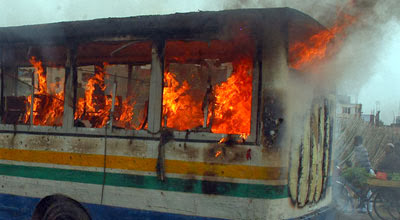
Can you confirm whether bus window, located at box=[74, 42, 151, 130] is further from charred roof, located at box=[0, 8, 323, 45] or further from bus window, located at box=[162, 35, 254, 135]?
bus window, located at box=[162, 35, 254, 135]

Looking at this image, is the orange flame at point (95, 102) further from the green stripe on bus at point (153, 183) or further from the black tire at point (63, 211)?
the black tire at point (63, 211)

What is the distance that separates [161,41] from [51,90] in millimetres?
2263

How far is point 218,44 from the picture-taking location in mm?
4938

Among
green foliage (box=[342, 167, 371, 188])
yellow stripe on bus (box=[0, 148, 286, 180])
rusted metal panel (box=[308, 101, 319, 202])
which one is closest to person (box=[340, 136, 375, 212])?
green foliage (box=[342, 167, 371, 188])

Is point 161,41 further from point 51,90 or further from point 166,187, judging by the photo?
point 51,90

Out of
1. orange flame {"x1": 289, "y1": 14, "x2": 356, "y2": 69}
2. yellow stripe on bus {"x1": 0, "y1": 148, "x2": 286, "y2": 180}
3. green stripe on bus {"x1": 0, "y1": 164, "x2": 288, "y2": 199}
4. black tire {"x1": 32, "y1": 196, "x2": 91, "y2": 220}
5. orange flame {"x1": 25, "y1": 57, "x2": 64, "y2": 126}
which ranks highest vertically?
orange flame {"x1": 289, "y1": 14, "x2": 356, "y2": 69}

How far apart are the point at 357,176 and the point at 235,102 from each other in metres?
6.38

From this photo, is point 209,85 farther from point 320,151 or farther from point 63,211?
point 63,211

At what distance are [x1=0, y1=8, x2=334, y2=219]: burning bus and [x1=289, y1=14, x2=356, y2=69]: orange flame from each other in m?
0.04

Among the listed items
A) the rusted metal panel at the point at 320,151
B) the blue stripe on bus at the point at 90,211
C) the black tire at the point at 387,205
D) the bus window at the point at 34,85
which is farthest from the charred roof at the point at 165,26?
the black tire at the point at 387,205

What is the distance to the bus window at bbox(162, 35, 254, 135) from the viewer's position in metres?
4.82

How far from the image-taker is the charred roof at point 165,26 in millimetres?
4543

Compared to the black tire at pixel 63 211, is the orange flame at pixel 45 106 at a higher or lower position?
higher

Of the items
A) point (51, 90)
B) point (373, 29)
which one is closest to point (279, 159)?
point (373, 29)
